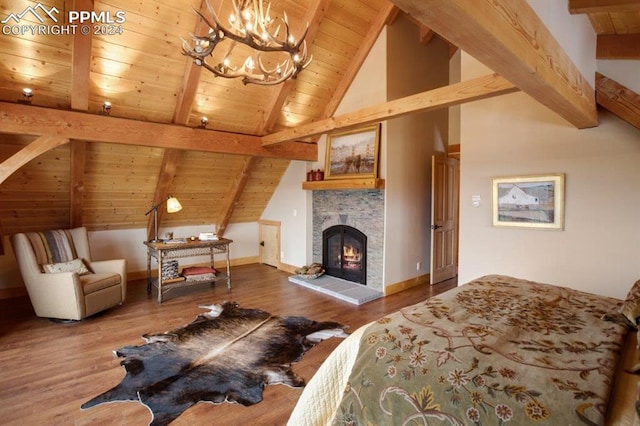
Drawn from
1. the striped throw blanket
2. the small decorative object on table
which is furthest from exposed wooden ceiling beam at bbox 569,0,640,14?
the striped throw blanket

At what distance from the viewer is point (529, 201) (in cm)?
335

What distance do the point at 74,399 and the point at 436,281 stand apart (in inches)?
186

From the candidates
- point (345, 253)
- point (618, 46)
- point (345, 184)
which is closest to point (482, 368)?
point (618, 46)

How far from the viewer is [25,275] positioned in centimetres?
377

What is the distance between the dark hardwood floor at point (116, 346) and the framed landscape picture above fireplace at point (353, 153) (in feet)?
6.12

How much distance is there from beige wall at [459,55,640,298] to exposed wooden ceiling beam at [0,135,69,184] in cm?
449

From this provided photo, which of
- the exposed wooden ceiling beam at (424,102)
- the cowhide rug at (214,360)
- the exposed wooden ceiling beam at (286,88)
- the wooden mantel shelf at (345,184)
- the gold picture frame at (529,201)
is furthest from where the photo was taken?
the wooden mantel shelf at (345,184)

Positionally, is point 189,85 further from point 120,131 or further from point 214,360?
point 214,360

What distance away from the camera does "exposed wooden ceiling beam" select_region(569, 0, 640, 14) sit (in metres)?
1.90

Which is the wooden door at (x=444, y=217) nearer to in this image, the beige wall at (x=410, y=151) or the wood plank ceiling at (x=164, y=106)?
the beige wall at (x=410, y=151)

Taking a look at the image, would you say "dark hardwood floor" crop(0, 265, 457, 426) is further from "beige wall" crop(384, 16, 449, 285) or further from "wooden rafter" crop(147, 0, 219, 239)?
"wooden rafter" crop(147, 0, 219, 239)

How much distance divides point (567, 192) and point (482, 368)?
8.89ft

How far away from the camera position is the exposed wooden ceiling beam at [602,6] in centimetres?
190

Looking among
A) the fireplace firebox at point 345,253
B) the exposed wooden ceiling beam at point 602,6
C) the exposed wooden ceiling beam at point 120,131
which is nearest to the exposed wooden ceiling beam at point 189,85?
the exposed wooden ceiling beam at point 120,131
